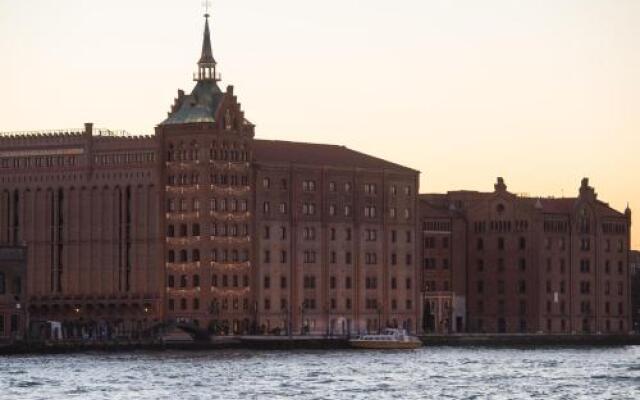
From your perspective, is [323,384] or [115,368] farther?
[115,368]

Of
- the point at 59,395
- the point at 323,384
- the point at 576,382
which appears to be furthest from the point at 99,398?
the point at 576,382

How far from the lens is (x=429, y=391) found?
177000 mm

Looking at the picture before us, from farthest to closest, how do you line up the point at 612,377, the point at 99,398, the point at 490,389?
the point at 612,377 → the point at 490,389 → the point at 99,398

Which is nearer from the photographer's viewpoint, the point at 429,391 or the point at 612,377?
the point at 429,391

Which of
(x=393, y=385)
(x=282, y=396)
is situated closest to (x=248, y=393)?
(x=282, y=396)

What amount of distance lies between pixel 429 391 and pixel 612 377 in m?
23.6

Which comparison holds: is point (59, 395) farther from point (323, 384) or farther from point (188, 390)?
point (323, 384)

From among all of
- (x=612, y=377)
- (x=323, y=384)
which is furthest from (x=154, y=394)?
(x=612, y=377)

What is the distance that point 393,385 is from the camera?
601 ft

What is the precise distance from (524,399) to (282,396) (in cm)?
1561

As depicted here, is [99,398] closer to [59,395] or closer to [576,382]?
[59,395]

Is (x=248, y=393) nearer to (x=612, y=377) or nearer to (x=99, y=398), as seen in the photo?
(x=99, y=398)

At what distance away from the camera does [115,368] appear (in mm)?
198875

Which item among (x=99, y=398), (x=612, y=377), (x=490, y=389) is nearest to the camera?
(x=99, y=398)
